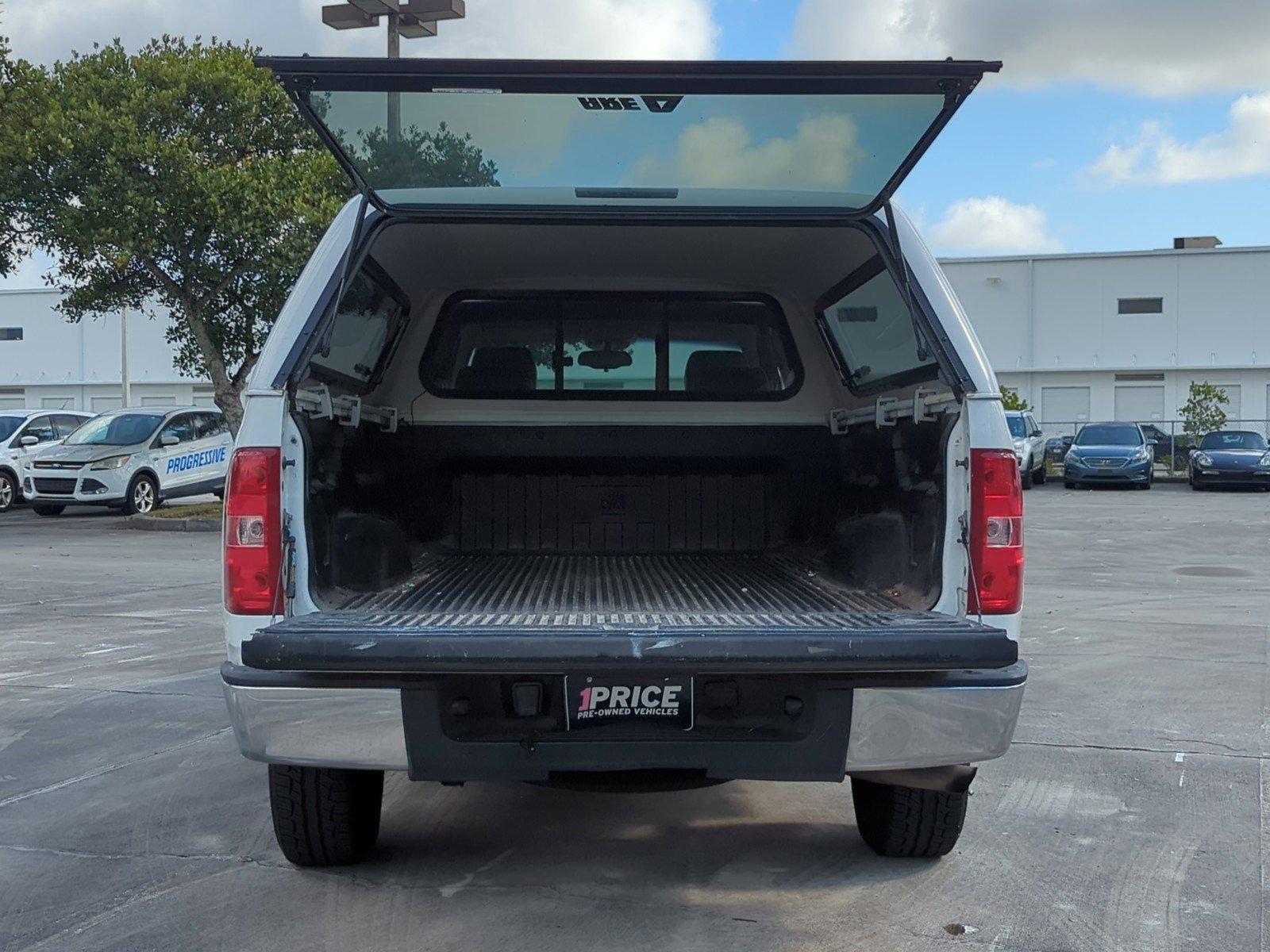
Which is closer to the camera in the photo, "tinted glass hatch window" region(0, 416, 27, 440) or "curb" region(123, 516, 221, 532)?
"curb" region(123, 516, 221, 532)

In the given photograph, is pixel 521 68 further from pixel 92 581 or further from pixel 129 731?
pixel 92 581

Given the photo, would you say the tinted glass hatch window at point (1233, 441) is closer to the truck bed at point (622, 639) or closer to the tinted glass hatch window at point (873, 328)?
the tinted glass hatch window at point (873, 328)

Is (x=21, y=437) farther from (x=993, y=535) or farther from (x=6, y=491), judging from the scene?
(x=993, y=535)

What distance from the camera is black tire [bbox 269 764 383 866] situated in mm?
3586

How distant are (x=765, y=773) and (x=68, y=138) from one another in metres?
15.3

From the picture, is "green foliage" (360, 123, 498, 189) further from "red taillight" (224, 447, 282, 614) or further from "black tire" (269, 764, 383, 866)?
"black tire" (269, 764, 383, 866)

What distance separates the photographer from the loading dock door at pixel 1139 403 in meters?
40.5

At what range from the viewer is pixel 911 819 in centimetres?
383

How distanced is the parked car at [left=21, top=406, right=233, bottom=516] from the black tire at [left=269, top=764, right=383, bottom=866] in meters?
14.8

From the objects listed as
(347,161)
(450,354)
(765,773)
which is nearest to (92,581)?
(450,354)

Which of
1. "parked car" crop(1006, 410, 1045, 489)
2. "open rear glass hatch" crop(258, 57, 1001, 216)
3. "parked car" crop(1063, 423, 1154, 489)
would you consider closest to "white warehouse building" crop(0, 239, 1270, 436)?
"parked car" crop(1006, 410, 1045, 489)

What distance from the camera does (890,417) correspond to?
14.0 ft

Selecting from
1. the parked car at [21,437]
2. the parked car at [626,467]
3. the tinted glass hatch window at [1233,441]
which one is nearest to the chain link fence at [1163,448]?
the tinted glass hatch window at [1233,441]

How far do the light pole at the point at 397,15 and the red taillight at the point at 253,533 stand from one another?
11.9m
